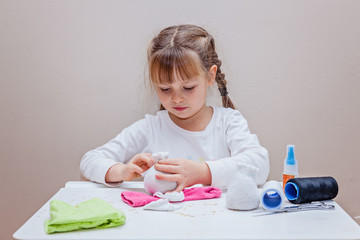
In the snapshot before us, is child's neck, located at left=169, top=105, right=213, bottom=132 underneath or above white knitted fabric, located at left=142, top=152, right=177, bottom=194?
above

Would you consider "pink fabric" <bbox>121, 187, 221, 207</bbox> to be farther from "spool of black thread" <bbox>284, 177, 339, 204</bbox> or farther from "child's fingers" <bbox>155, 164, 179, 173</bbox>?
"spool of black thread" <bbox>284, 177, 339, 204</bbox>

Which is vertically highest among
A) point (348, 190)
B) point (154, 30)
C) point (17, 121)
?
point (154, 30)

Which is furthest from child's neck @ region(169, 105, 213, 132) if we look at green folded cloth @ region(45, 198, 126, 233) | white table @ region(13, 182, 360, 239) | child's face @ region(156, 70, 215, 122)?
green folded cloth @ region(45, 198, 126, 233)

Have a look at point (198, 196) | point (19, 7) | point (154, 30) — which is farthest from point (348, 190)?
point (19, 7)

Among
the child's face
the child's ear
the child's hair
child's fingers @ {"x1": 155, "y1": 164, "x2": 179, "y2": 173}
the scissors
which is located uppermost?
the child's hair

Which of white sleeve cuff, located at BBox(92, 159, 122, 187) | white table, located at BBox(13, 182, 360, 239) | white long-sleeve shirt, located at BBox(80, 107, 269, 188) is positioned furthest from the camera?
white long-sleeve shirt, located at BBox(80, 107, 269, 188)

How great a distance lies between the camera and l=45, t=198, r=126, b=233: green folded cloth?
80cm

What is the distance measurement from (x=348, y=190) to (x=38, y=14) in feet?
4.51

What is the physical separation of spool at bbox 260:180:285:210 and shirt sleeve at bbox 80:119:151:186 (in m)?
0.48

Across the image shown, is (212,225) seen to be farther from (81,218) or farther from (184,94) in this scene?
(184,94)

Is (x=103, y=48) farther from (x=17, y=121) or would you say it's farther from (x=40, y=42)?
(x=17, y=121)

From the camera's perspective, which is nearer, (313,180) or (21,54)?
(313,180)

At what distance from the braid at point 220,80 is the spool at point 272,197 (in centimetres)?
59

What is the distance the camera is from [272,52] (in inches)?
61.7
